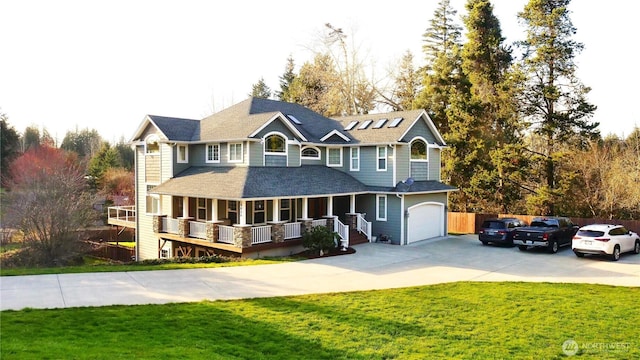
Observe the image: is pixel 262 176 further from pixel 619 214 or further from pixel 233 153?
pixel 619 214

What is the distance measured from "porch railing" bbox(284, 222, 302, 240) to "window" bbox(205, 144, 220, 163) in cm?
578

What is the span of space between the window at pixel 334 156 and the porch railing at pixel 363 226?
12.5ft

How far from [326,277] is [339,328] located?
5.57 metres

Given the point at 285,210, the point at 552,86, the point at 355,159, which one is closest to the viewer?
the point at 285,210

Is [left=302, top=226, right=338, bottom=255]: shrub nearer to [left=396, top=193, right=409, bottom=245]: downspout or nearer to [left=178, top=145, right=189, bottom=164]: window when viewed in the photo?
[left=396, top=193, right=409, bottom=245]: downspout

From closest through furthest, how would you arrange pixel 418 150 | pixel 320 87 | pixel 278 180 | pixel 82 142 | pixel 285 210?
pixel 278 180 < pixel 285 210 < pixel 418 150 < pixel 320 87 < pixel 82 142

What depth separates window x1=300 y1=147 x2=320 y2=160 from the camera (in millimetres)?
24938

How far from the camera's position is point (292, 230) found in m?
20.8

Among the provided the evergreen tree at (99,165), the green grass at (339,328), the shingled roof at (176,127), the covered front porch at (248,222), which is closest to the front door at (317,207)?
the covered front porch at (248,222)

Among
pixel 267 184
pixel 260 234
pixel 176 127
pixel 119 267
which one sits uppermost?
pixel 176 127

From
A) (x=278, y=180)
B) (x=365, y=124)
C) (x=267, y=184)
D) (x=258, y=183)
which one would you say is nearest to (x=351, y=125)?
(x=365, y=124)

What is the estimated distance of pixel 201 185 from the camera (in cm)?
2150

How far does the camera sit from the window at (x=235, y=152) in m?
22.2

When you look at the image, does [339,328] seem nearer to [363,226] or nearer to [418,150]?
[363,226]
